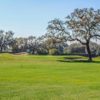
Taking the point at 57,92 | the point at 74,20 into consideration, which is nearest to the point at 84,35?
the point at 74,20

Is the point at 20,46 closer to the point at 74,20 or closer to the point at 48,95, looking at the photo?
the point at 74,20

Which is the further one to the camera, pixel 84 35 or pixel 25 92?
pixel 84 35

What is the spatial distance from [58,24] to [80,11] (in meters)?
6.20

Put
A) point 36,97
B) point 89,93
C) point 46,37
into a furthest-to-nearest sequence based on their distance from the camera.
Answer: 1. point 46,37
2. point 89,93
3. point 36,97

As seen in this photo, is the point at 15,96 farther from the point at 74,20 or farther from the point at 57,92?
the point at 74,20

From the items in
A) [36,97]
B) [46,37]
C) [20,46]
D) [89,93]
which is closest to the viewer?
[36,97]

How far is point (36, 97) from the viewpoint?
13750 mm

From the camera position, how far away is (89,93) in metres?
14.9

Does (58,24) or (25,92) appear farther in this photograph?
(58,24)

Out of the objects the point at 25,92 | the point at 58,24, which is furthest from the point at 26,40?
the point at 25,92

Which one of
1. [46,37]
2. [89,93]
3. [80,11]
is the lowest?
[89,93]

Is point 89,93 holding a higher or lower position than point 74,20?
lower

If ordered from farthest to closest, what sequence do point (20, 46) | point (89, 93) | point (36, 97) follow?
point (20, 46) < point (89, 93) < point (36, 97)

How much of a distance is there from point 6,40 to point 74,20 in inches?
3090
